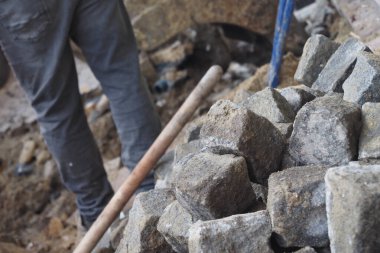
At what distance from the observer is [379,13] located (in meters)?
2.62

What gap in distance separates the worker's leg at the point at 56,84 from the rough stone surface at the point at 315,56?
112 cm

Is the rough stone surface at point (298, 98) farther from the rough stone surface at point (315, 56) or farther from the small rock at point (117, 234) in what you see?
the small rock at point (117, 234)

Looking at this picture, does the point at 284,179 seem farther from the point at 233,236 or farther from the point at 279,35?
the point at 279,35

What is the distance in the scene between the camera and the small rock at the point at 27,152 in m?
3.97

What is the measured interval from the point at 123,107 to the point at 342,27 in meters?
1.66

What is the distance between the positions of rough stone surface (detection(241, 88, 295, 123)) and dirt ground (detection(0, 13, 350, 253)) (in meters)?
1.03

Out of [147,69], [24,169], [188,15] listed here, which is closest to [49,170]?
[24,169]

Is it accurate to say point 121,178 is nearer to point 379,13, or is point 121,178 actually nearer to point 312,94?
point 312,94

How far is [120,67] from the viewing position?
2520 millimetres

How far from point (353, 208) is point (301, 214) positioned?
0.76ft

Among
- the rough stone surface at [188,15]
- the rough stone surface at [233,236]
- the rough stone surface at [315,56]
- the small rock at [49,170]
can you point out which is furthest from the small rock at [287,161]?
the small rock at [49,170]

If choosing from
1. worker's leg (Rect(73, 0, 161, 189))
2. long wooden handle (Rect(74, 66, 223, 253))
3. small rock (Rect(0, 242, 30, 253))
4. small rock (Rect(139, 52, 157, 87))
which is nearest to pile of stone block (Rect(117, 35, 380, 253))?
long wooden handle (Rect(74, 66, 223, 253))

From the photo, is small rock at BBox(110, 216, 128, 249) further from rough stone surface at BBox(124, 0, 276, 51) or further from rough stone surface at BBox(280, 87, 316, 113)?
rough stone surface at BBox(124, 0, 276, 51)

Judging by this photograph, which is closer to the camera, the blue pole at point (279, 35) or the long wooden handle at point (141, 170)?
the long wooden handle at point (141, 170)
